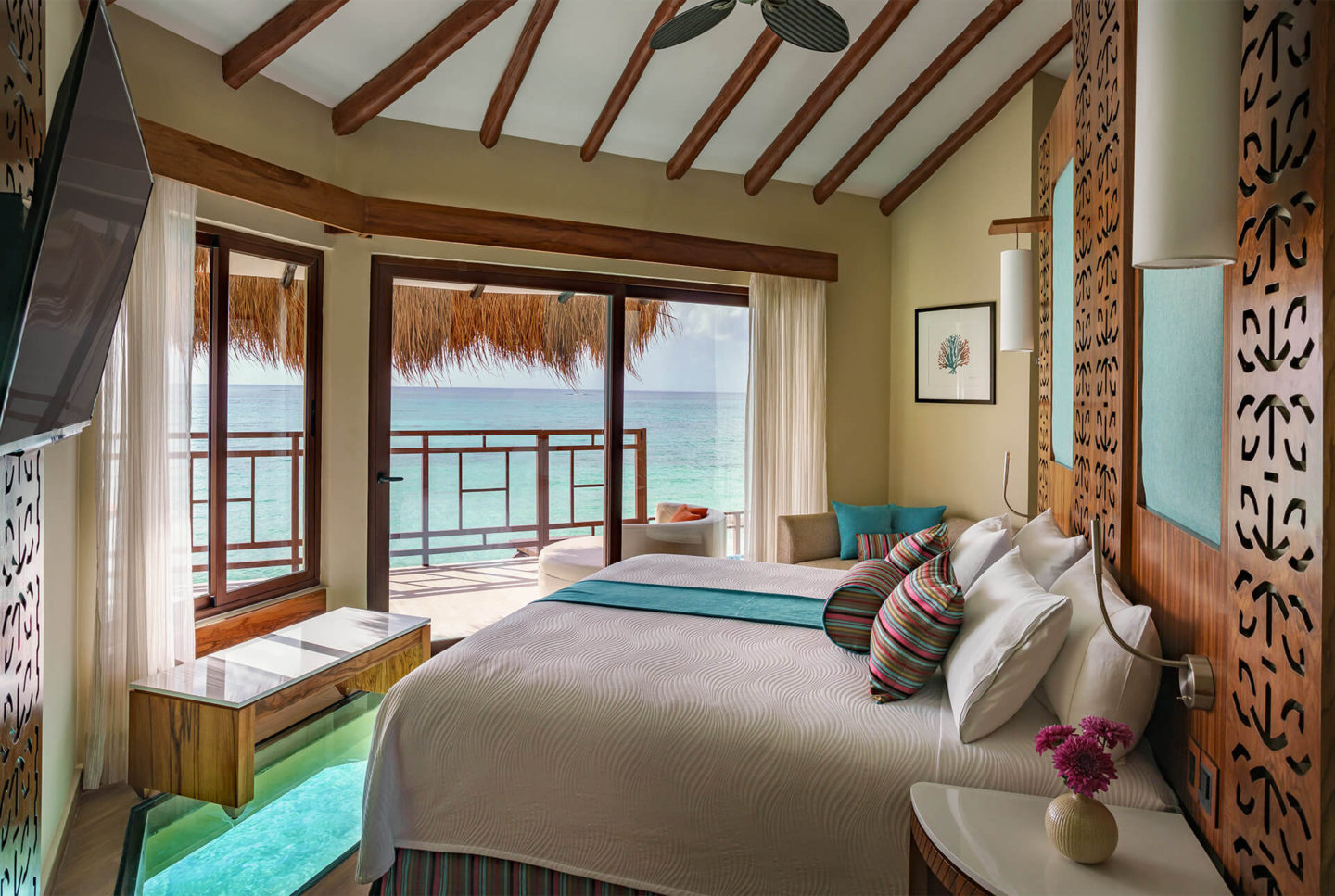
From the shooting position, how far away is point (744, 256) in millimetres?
4773

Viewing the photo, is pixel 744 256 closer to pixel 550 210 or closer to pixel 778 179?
pixel 778 179

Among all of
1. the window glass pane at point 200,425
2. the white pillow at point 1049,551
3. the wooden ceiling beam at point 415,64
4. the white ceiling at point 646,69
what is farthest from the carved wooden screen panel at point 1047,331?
the window glass pane at point 200,425

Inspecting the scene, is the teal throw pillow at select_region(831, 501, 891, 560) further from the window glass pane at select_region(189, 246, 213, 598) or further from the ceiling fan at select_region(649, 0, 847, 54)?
the window glass pane at select_region(189, 246, 213, 598)

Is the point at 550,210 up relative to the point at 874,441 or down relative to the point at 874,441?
up

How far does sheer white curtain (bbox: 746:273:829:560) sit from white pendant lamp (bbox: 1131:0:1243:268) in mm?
3831

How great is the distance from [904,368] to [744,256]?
4.54 ft

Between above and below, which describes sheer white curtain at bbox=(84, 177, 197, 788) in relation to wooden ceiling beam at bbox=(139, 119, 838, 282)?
below

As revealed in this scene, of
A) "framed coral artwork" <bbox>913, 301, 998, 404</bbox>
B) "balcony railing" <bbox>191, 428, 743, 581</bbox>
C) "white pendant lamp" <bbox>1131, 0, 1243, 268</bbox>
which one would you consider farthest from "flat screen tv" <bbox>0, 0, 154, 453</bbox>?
"framed coral artwork" <bbox>913, 301, 998, 404</bbox>

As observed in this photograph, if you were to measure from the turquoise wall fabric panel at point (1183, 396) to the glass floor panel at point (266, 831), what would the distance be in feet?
8.05

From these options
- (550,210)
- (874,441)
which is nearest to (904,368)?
(874,441)

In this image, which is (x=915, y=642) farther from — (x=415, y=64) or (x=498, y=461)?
(x=415, y=64)

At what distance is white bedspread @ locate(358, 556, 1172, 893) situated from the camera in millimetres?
1632

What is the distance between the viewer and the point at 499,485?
14.2 feet

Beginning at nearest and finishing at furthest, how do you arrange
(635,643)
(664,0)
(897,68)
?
(635,643)
(664,0)
(897,68)
